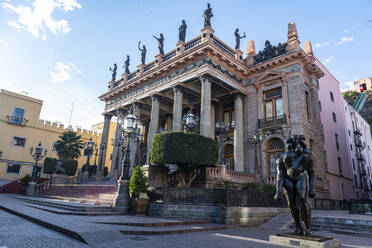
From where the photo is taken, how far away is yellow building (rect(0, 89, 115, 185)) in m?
33.2

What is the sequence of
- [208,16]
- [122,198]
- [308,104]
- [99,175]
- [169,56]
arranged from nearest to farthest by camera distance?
[122,198]
[208,16]
[308,104]
[169,56]
[99,175]

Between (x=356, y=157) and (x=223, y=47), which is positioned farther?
(x=356, y=157)

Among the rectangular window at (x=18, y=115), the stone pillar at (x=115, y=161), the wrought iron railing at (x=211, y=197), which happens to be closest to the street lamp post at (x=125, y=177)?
the wrought iron railing at (x=211, y=197)

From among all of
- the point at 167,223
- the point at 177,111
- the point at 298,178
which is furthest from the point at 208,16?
the point at 298,178

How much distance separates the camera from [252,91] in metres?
21.8

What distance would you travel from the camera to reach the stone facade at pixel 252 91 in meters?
18.7

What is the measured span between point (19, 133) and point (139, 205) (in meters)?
32.0

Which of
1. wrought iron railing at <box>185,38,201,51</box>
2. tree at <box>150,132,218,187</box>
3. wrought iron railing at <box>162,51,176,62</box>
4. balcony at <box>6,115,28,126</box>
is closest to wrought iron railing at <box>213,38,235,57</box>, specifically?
wrought iron railing at <box>185,38,201,51</box>

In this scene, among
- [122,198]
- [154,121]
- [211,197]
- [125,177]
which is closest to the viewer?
[211,197]

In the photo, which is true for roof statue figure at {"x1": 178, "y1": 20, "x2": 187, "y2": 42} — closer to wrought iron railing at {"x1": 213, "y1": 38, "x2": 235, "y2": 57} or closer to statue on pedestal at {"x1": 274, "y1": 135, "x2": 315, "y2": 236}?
wrought iron railing at {"x1": 213, "y1": 38, "x2": 235, "y2": 57}

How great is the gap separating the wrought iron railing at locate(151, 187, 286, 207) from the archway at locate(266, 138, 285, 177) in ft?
26.4

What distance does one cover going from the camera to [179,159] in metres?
13.7

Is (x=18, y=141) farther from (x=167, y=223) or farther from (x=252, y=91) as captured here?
(x=167, y=223)

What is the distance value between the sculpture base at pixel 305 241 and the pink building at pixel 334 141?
53.2ft
